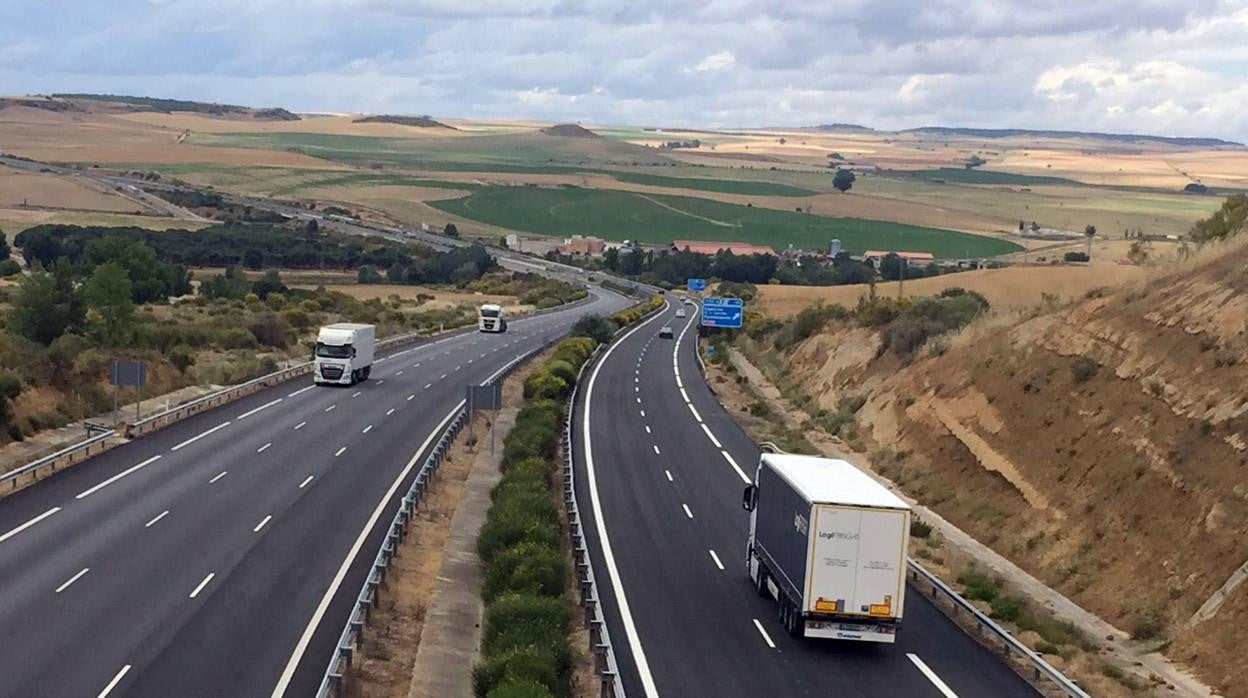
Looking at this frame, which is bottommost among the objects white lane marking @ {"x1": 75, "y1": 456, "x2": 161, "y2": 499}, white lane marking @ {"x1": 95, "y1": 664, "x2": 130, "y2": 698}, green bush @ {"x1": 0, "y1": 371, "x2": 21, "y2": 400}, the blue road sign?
the blue road sign


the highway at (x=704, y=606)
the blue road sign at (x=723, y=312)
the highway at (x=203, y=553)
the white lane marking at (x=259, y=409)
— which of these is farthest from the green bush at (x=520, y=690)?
the blue road sign at (x=723, y=312)

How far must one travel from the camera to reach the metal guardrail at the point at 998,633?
2028 cm

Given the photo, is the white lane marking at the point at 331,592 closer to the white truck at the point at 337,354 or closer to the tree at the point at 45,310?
the white truck at the point at 337,354

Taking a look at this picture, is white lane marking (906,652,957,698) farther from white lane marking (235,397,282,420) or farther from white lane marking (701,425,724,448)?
white lane marking (235,397,282,420)

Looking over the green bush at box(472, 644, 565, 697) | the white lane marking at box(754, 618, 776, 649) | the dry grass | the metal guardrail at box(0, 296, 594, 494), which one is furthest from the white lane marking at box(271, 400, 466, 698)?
the dry grass

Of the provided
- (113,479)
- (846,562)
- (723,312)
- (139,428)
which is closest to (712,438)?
(139,428)

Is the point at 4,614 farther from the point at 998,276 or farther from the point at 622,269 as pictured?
the point at 622,269

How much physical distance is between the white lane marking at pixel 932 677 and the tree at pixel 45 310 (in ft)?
139

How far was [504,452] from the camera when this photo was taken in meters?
40.1

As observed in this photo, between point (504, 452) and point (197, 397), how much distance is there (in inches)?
564

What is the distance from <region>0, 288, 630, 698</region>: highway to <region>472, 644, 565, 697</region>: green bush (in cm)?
227

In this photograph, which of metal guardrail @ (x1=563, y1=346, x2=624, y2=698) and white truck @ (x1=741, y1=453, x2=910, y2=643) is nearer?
metal guardrail @ (x1=563, y1=346, x2=624, y2=698)

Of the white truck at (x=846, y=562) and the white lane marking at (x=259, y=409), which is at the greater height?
the white truck at (x=846, y=562)

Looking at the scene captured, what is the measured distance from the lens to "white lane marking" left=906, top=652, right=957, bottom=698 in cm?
2042
